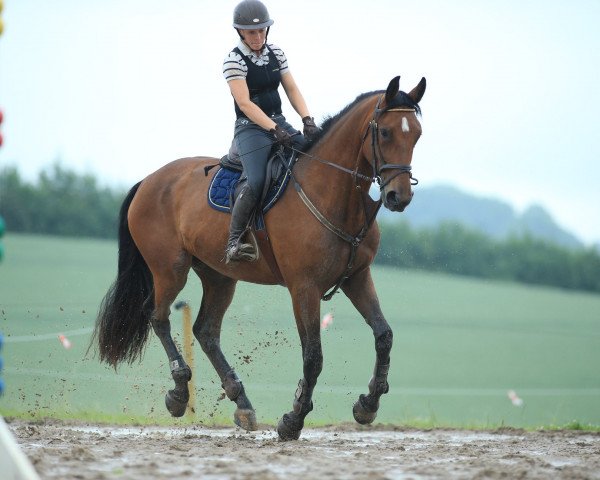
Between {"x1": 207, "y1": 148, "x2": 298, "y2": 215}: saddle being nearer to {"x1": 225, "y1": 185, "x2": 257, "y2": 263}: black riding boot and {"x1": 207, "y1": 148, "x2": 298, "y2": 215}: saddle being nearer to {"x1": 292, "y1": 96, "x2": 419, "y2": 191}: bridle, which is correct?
{"x1": 225, "y1": 185, "x2": 257, "y2": 263}: black riding boot

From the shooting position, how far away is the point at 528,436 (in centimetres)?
966

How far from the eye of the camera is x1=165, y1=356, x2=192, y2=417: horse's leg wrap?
9641 mm

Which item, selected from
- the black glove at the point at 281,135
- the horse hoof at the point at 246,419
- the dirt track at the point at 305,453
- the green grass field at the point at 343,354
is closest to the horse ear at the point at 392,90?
the black glove at the point at 281,135

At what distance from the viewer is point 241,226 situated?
8.62 m

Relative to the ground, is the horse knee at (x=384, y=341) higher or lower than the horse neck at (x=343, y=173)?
lower

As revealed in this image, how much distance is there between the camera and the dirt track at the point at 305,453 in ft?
20.9

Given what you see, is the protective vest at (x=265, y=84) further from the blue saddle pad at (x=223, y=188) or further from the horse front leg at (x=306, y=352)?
the horse front leg at (x=306, y=352)

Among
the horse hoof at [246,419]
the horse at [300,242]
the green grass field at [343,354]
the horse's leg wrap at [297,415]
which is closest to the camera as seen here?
the horse at [300,242]

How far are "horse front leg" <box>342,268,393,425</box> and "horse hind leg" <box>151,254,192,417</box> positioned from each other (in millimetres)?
1781

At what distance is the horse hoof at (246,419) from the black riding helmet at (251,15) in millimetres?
3117

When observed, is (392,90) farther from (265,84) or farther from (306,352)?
(306,352)

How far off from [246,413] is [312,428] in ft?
4.46

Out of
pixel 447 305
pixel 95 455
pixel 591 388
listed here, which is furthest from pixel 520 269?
pixel 95 455

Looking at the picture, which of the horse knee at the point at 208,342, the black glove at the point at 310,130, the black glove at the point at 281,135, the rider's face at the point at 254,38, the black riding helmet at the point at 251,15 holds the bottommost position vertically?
the horse knee at the point at 208,342
